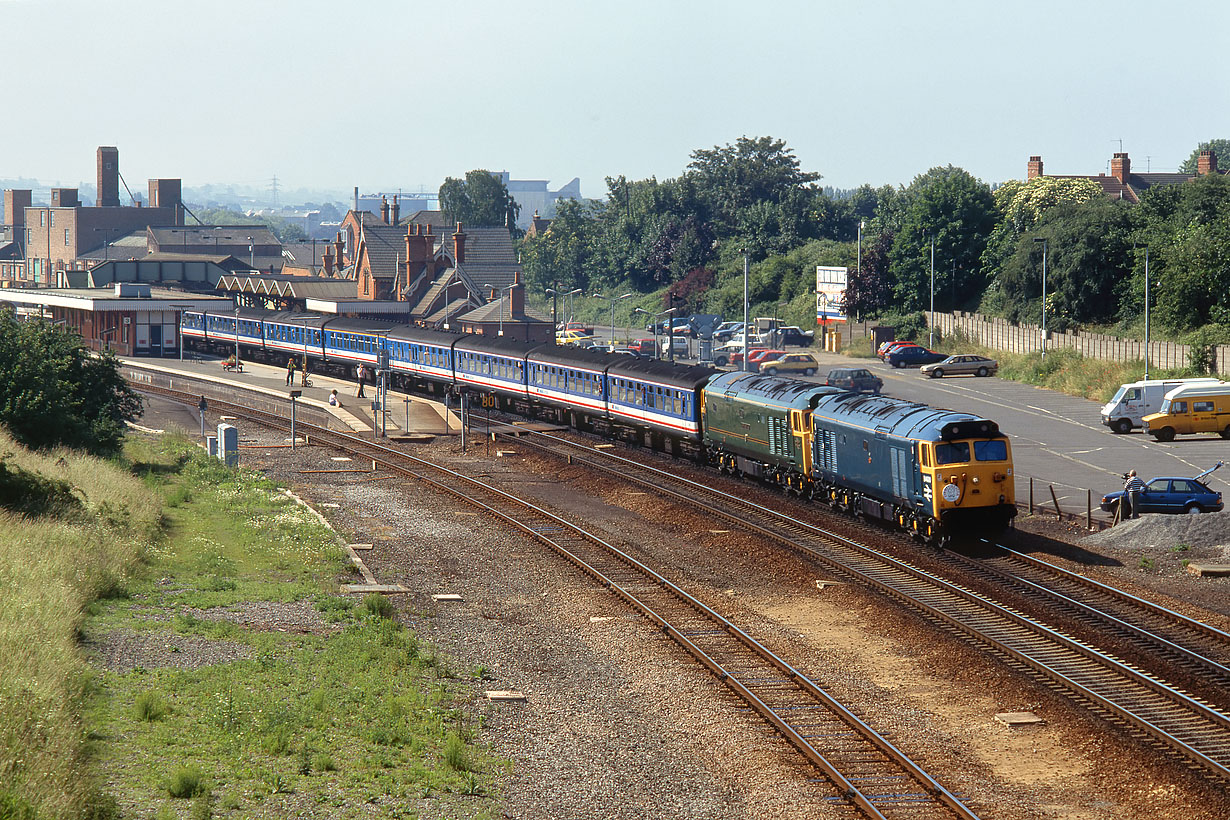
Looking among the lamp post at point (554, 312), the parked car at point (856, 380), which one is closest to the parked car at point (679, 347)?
the lamp post at point (554, 312)

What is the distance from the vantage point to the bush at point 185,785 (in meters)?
15.5

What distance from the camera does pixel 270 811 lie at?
15.2 metres

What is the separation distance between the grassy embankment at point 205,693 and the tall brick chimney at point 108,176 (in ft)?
588

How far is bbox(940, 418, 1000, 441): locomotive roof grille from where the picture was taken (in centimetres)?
2934

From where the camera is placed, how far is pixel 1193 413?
49906 mm

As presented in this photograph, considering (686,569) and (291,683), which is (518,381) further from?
(291,683)

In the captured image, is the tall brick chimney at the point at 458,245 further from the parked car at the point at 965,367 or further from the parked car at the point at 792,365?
the parked car at the point at 965,367

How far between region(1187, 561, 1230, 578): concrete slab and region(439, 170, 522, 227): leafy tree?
160 metres

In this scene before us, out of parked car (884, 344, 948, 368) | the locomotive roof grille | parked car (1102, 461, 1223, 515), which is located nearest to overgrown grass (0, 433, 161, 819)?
the locomotive roof grille

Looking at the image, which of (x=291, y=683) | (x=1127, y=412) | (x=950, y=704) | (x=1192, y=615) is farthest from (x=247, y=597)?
(x=1127, y=412)

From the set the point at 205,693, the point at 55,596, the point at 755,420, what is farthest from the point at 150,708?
the point at 755,420

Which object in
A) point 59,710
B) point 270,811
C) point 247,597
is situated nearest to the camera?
point 270,811

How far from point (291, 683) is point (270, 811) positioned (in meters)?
5.33

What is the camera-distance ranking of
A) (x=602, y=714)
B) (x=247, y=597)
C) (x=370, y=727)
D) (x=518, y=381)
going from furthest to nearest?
(x=518, y=381) < (x=247, y=597) < (x=602, y=714) < (x=370, y=727)
